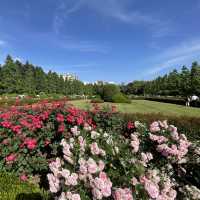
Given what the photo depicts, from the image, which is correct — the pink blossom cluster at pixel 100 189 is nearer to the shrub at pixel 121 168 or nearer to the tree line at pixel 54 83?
the shrub at pixel 121 168

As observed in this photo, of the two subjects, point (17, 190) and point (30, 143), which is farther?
point (30, 143)

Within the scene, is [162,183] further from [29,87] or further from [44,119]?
[29,87]

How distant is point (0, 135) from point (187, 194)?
4932 millimetres

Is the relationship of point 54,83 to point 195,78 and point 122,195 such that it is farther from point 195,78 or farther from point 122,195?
point 122,195

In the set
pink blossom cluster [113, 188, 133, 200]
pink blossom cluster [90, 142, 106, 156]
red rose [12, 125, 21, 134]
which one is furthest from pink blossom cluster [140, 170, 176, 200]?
red rose [12, 125, 21, 134]

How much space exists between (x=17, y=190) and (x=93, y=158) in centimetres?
250

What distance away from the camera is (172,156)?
448cm

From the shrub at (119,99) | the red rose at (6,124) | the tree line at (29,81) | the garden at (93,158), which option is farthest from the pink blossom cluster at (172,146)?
the tree line at (29,81)

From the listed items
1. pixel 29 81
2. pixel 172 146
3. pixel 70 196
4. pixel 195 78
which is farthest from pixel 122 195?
pixel 29 81

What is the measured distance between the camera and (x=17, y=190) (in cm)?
553

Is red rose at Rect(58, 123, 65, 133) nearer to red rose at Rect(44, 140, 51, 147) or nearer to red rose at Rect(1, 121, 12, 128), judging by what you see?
red rose at Rect(44, 140, 51, 147)

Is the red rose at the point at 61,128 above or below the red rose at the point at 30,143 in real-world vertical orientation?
above

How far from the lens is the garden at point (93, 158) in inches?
127

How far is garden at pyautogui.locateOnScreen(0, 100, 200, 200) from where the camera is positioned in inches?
127
